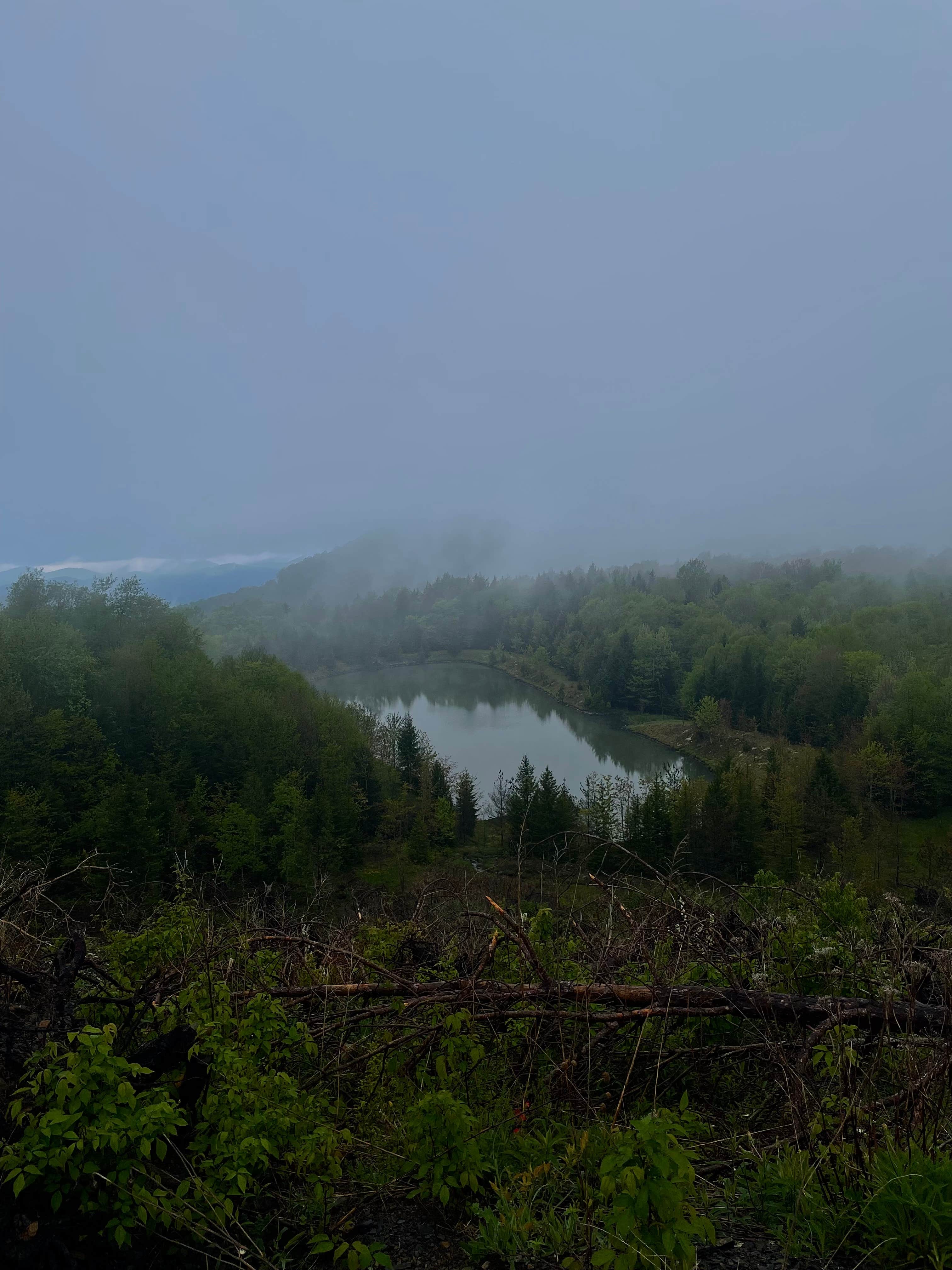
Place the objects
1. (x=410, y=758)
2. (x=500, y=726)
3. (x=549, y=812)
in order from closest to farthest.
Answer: (x=549, y=812) < (x=410, y=758) < (x=500, y=726)

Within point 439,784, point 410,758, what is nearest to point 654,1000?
point 439,784

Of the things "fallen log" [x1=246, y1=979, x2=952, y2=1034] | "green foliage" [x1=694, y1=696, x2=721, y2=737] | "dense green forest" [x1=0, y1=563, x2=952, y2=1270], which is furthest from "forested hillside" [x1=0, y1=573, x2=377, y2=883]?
"green foliage" [x1=694, y1=696, x2=721, y2=737]

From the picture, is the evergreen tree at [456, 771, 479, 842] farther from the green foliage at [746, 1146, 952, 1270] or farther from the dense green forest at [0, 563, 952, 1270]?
the green foliage at [746, 1146, 952, 1270]

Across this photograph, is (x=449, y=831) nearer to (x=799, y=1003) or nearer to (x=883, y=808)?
(x=883, y=808)

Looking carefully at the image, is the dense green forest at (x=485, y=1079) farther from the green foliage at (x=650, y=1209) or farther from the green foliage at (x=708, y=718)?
the green foliage at (x=708, y=718)

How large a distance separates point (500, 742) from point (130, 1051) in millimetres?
65218

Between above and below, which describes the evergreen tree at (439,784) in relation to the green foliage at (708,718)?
above

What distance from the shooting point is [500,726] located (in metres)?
76.5

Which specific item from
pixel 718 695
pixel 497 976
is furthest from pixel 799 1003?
pixel 718 695

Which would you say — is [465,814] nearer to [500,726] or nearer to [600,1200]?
[500,726]

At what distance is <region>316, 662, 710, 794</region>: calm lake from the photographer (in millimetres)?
59500

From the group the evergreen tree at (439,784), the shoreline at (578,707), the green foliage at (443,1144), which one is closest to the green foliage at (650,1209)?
the green foliage at (443,1144)

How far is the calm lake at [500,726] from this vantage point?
59.5m

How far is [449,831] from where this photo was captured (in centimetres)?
3678
